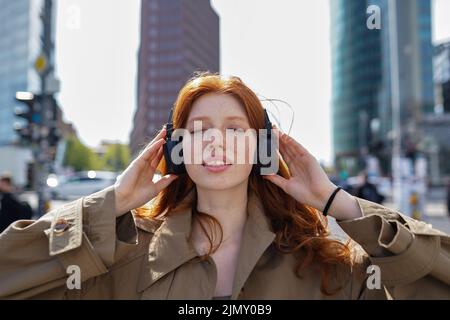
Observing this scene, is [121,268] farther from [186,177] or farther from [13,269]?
[186,177]

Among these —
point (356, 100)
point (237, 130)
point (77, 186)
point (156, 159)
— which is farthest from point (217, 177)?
point (356, 100)

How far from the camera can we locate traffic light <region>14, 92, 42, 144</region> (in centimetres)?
782

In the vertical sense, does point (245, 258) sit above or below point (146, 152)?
below

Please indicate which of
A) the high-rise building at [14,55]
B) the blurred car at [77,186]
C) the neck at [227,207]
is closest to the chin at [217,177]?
the neck at [227,207]

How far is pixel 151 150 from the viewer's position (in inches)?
64.2

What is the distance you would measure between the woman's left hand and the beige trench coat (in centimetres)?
6

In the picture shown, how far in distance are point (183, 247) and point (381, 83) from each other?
5643 cm

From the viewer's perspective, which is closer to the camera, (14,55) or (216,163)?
(216,163)

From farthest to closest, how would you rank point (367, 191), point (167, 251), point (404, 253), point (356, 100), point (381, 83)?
1. point (356, 100)
2. point (381, 83)
3. point (367, 191)
4. point (167, 251)
5. point (404, 253)

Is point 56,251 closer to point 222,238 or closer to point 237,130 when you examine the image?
point 222,238

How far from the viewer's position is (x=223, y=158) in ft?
4.83

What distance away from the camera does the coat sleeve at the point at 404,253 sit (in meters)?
1.22
